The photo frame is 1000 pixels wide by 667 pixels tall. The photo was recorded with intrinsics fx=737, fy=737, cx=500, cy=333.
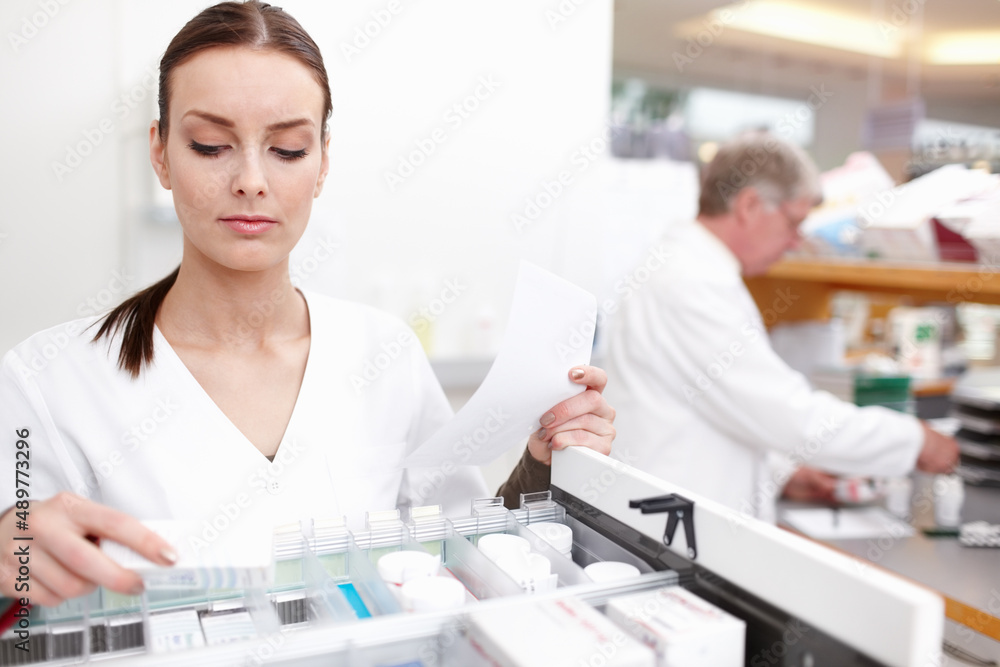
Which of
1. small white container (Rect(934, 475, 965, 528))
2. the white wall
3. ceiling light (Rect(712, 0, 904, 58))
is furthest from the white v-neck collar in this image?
ceiling light (Rect(712, 0, 904, 58))

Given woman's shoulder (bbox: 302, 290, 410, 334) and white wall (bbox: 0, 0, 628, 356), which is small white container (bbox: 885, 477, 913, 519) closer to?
white wall (bbox: 0, 0, 628, 356)

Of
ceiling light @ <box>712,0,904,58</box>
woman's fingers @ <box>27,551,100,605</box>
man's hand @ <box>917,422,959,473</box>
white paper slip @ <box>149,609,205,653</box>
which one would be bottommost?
man's hand @ <box>917,422,959,473</box>

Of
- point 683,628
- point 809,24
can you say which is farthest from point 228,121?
point 809,24

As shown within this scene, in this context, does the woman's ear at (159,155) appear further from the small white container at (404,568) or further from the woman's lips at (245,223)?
the small white container at (404,568)

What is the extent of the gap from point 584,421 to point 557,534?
0.19m

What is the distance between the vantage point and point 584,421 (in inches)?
38.4

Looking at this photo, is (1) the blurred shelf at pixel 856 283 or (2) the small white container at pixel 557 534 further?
(1) the blurred shelf at pixel 856 283

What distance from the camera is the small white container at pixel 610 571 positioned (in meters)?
0.74

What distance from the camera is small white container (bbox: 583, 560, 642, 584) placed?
2.43 ft

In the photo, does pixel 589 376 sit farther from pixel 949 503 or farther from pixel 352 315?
pixel 949 503

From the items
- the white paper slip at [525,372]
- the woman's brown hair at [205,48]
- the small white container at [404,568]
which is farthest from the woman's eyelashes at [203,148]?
the small white container at [404,568]

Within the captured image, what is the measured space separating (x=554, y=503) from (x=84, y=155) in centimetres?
183

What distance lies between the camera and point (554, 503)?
35.7 inches

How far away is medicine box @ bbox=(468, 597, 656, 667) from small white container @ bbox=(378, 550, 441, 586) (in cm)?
12
